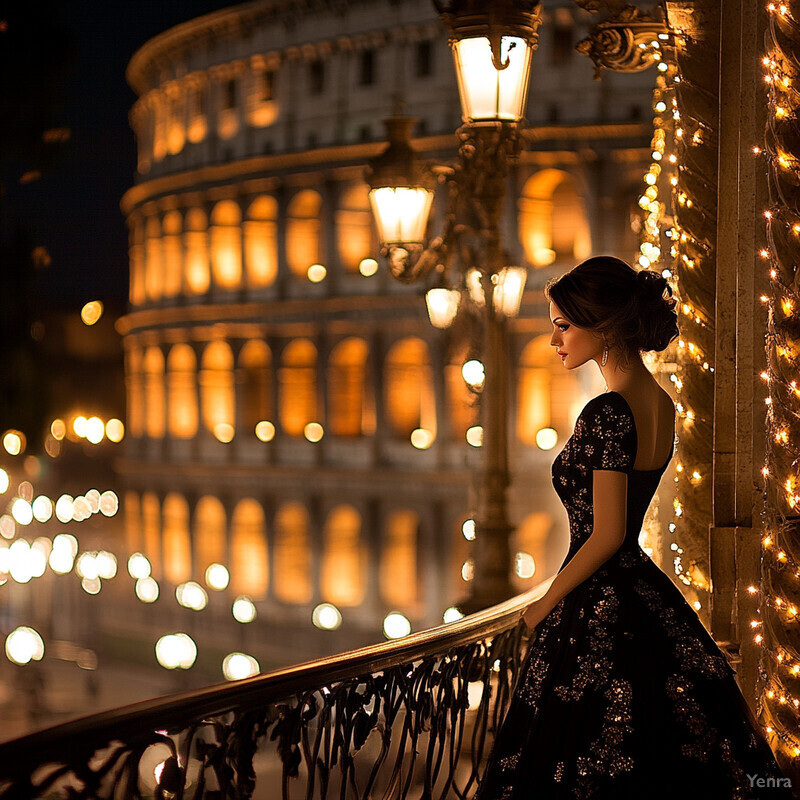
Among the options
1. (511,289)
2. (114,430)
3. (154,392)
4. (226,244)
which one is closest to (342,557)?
(154,392)

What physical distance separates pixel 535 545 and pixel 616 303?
82.7 feet

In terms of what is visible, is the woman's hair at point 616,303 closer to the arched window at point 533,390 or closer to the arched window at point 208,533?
the arched window at point 533,390

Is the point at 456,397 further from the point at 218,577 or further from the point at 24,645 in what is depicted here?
the point at 24,645

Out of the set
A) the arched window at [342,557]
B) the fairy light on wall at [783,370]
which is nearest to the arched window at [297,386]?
the arched window at [342,557]

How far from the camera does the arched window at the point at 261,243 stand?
3428 cm

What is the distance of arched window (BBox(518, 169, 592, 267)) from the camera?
2962cm

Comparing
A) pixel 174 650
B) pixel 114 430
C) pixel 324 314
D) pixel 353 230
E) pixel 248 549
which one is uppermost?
pixel 353 230

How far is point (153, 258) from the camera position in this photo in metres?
38.0

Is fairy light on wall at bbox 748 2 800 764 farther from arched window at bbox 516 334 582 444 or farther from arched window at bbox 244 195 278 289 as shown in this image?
arched window at bbox 244 195 278 289

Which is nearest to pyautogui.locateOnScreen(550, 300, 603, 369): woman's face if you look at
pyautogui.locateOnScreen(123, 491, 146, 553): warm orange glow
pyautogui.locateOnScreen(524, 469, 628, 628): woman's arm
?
pyautogui.locateOnScreen(524, 469, 628, 628): woman's arm

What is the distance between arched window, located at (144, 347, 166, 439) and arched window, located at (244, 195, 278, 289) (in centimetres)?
466

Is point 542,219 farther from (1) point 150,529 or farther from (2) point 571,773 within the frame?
(2) point 571,773

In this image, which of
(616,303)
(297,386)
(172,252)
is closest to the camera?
(616,303)

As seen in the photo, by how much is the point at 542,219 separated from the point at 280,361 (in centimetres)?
826
